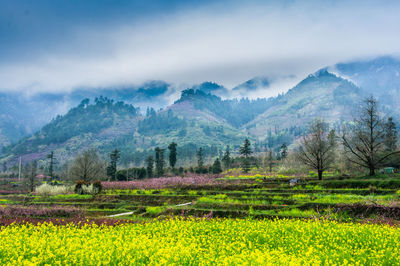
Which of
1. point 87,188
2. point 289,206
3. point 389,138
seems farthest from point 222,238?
point 389,138

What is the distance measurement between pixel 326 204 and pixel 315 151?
76.3ft

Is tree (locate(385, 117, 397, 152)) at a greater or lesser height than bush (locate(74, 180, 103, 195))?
greater

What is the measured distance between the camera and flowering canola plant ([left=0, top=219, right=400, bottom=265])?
24.1ft

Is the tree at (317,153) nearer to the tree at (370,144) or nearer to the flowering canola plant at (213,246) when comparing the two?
the tree at (370,144)

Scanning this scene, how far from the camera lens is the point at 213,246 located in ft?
32.4

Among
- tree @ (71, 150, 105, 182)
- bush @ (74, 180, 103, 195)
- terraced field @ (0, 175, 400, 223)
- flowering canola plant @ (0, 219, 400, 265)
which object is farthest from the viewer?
tree @ (71, 150, 105, 182)

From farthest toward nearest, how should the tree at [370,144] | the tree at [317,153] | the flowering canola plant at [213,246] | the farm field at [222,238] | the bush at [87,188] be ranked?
the bush at [87,188] < the tree at [317,153] < the tree at [370,144] < the farm field at [222,238] < the flowering canola plant at [213,246]

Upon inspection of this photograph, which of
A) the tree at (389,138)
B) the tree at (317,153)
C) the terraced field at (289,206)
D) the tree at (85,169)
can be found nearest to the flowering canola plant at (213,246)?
the terraced field at (289,206)

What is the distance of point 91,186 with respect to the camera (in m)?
41.7

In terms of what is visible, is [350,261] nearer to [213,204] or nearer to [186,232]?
[186,232]

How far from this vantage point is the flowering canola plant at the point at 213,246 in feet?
24.1

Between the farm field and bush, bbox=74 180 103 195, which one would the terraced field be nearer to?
the farm field

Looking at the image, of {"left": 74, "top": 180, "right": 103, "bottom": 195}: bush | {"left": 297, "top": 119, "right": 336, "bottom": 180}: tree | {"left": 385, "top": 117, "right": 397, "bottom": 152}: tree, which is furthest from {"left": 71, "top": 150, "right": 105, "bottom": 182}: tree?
{"left": 385, "top": 117, "right": 397, "bottom": 152}: tree

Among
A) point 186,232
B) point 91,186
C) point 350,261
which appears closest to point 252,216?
point 186,232
